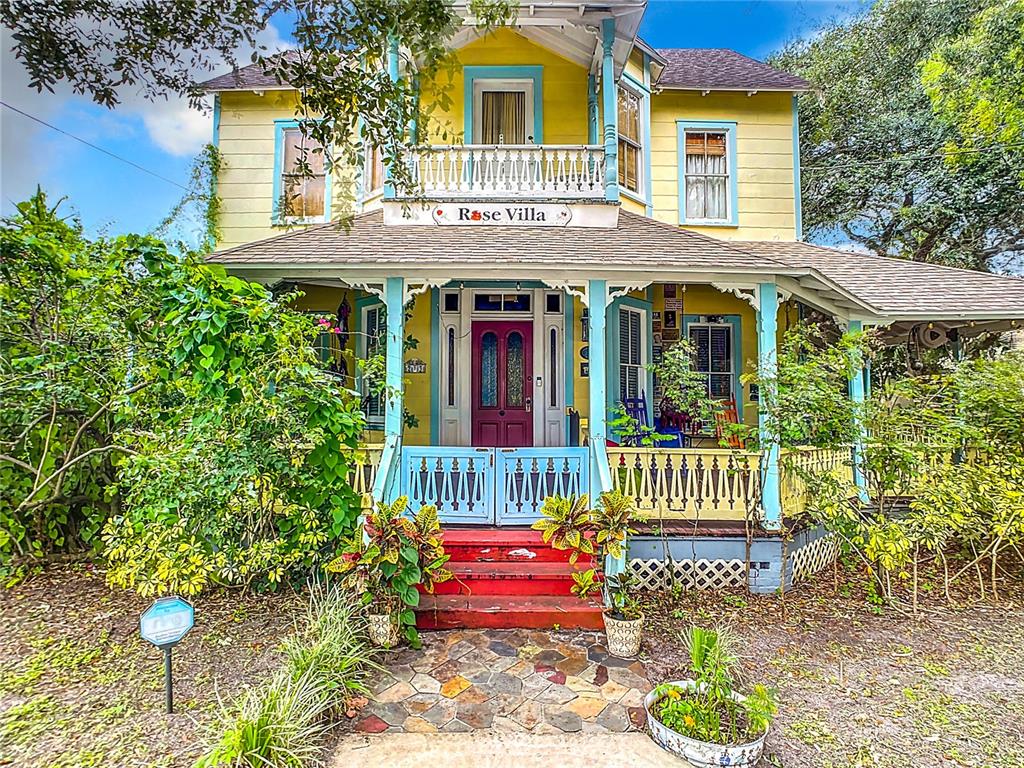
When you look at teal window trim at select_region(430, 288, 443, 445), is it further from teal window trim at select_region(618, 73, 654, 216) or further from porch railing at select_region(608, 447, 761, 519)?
teal window trim at select_region(618, 73, 654, 216)

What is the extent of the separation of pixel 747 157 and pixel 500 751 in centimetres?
948

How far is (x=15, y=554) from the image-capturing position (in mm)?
5070

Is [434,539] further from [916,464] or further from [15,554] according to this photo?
[916,464]

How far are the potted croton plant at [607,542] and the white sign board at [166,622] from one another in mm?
2658

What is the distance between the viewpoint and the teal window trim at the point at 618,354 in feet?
25.5

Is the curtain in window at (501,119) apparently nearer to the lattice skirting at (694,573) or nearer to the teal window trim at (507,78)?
the teal window trim at (507,78)

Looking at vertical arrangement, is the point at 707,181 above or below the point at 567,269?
above

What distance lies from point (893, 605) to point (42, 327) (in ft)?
27.7

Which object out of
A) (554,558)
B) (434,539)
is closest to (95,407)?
(434,539)

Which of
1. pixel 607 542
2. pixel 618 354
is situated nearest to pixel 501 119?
pixel 618 354

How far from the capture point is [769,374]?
5703 mm

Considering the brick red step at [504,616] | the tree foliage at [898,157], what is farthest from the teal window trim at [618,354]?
the tree foliage at [898,157]

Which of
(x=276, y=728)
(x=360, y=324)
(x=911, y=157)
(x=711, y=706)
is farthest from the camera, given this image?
(x=911, y=157)

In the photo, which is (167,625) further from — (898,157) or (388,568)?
(898,157)
